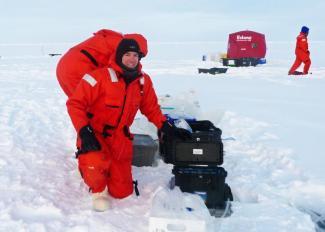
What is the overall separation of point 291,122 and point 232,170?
105 inches

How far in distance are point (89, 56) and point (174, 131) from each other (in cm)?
104

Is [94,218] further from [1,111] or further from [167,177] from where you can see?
[1,111]

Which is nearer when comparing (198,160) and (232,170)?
(198,160)

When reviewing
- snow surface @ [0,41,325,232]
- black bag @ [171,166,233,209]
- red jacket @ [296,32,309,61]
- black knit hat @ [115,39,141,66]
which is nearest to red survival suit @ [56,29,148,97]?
black knit hat @ [115,39,141,66]

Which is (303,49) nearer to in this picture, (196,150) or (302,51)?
(302,51)

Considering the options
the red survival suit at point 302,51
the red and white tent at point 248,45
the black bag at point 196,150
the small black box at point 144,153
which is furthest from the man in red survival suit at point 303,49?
the black bag at point 196,150

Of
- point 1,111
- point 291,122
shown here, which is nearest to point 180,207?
point 291,122

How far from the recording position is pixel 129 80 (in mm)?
3203

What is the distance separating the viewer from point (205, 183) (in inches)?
129

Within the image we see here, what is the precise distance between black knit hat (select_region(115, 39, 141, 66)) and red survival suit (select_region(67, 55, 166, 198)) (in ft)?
0.16

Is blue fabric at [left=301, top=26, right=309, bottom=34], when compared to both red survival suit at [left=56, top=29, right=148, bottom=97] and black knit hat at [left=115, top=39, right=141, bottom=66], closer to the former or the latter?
red survival suit at [left=56, top=29, right=148, bottom=97]

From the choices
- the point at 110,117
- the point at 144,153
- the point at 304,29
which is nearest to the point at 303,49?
the point at 304,29

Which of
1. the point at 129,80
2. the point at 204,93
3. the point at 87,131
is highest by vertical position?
the point at 129,80

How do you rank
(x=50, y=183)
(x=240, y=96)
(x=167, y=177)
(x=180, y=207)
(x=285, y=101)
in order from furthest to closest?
(x=240, y=96) < (x=285, y=101) < (x=167, y=177) < (x=50, y=183) < (x=180, y=207)
